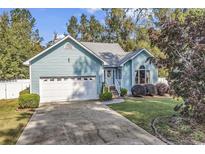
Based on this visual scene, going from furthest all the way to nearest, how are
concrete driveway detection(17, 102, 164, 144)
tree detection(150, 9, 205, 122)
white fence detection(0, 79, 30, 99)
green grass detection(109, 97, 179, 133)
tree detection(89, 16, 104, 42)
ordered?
tree detection(89, 16, 104, 42)
white fence detection(0, 79, 30, 99)
green grass detection(109, 97, 179, 133)
tree detection(150, 9, 205, 122)
concrete driveway detection(17, 102, 164, 144)

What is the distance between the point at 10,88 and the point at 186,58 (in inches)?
533

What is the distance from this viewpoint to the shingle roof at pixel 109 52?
21969 millimetres

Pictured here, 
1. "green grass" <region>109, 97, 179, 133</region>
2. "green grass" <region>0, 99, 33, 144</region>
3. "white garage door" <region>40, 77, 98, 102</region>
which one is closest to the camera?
"green grass" <region>0, 99, 33, 144</region>

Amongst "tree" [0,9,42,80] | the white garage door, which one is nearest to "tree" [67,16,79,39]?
"tree" [0,9,42,80]

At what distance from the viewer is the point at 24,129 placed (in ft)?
32.7

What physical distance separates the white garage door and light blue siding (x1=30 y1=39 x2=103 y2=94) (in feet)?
1.16

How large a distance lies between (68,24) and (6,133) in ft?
78.4

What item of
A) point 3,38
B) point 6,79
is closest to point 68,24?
point 3,38

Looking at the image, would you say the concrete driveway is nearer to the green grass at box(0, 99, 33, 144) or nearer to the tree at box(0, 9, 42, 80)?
the green grass at box(0, 99, 33, 144)

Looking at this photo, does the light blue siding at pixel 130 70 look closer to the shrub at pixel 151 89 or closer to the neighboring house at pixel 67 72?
the shrub at pixel 151 89

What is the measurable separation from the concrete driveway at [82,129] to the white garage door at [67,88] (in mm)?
4047

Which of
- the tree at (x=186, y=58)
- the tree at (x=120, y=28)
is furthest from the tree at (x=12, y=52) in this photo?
the tree at (x=186, y=58)

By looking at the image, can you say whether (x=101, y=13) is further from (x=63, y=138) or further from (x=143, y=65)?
(x=63, y=138)

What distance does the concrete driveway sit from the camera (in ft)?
27.9
